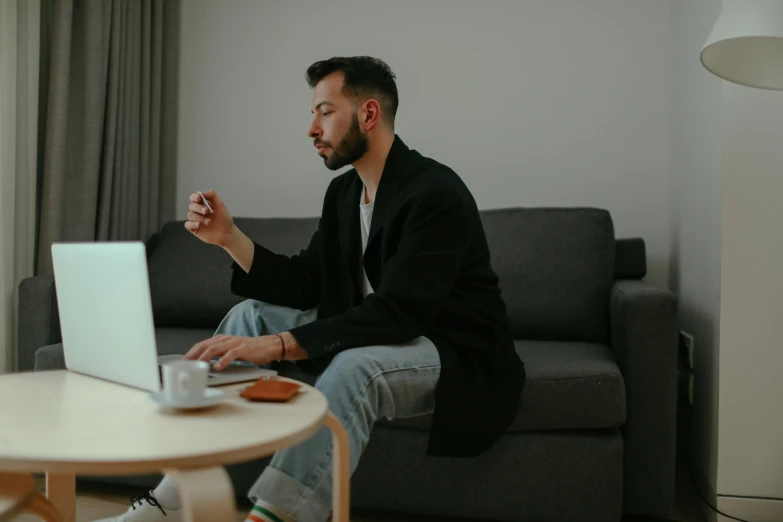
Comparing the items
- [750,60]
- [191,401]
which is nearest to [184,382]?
[191,401]

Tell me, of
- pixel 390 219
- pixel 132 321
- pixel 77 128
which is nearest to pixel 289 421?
pixel 132 321

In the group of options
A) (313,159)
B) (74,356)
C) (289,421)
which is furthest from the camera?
(313,159)

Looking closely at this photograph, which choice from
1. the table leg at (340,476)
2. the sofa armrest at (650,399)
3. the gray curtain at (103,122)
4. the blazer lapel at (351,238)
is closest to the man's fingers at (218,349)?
the table leg at (340,476)

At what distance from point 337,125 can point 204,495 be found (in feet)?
3.41

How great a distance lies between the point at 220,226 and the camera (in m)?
1.52

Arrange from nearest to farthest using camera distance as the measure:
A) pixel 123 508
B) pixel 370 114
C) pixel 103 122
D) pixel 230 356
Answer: pixel 230 356
pixel 370 114
pixel 123 508
pixel 103 122

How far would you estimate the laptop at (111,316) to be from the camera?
36.1 inches

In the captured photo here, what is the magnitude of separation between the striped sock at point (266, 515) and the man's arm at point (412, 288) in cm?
30

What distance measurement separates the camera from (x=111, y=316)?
99cm

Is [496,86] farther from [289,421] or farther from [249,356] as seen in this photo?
[289,421]

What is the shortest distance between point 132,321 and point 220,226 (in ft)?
1.97

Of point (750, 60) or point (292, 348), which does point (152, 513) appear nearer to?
point (292, 348)

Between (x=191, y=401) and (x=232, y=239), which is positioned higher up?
(x=232, y=239)

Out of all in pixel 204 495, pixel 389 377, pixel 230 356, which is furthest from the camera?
pixel 389 377
